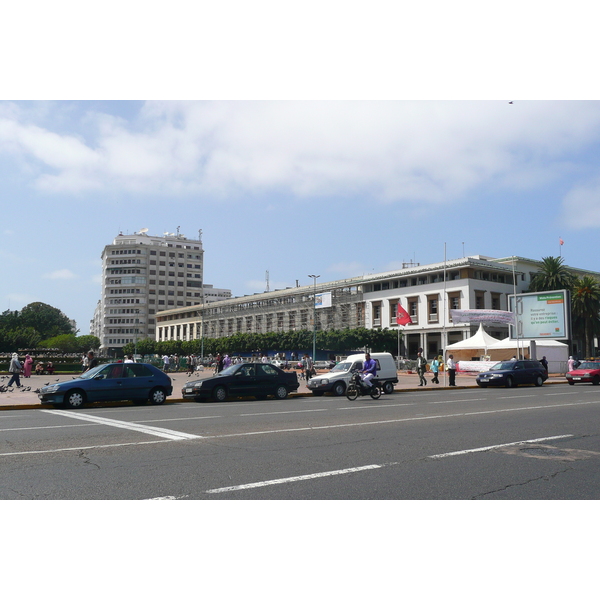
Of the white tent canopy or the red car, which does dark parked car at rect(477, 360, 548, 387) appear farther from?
the white tent canopy

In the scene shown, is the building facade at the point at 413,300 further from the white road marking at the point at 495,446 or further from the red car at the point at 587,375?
the white road marking at the point at 495,446

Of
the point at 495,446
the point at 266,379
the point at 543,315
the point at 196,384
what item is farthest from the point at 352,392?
the point at 543,315

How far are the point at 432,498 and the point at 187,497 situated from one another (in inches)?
102

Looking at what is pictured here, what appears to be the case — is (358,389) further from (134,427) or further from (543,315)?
(543,315)

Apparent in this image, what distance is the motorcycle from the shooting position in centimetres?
1991

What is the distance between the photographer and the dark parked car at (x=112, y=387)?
1647 centimetres

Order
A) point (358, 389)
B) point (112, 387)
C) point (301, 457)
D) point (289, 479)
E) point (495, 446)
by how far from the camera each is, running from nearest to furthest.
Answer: point (289, 479) < point (301, 457) < point (495, 446) < point (112, 387) < point (358, 389)

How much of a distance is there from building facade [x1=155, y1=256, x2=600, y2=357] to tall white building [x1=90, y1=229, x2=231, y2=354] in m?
34.5

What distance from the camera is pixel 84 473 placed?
7094mm

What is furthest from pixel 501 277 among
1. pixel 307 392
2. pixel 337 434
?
pixel 337 434

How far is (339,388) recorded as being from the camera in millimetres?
22969

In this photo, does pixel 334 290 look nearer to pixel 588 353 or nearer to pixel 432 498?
pixel 588 353

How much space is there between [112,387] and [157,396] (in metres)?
1.61

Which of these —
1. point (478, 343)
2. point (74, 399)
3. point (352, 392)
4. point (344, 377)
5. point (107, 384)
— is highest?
point (478, 343)
